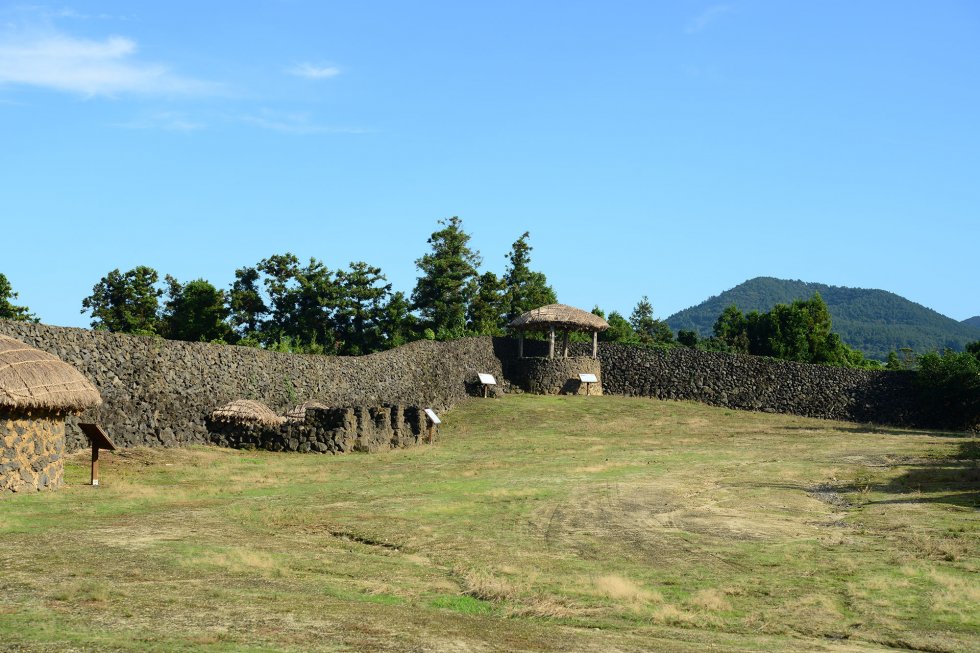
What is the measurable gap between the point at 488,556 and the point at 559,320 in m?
33.1

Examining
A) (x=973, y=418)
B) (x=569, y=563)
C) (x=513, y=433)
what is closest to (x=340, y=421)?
(x=513, y=433)

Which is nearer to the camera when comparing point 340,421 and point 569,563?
point 569,563

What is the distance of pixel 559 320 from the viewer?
4638 centimetres

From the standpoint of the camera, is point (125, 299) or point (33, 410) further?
point (125, 299)

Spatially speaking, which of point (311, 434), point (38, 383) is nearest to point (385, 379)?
point (311, 434)

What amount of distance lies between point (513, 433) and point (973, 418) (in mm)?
22319

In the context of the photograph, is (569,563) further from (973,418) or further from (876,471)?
(973,418)

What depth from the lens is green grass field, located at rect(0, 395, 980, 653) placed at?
379 inches

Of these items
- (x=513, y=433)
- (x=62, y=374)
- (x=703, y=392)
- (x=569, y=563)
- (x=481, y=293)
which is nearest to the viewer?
(x=569, y=563)

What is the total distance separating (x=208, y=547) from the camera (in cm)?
1325

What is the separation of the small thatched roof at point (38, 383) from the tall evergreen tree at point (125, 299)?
3120cm

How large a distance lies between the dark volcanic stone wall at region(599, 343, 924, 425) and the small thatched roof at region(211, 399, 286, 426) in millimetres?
24075

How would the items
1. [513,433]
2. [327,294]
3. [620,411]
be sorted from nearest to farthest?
1. [513,433]
2. [620,411]
3. [327,294]

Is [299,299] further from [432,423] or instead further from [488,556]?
[488,556]
